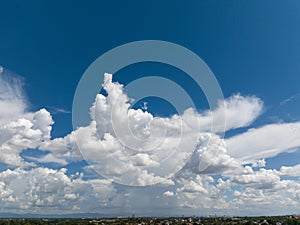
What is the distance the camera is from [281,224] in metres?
145

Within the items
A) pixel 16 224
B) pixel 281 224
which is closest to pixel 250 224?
pixel 281 224

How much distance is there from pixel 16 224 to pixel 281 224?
112m

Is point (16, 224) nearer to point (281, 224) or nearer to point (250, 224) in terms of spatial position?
point (250, 224)

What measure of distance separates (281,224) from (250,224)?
44.2ft

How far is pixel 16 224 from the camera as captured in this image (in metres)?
151

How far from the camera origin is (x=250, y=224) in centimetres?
14325

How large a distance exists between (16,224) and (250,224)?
99.3m
